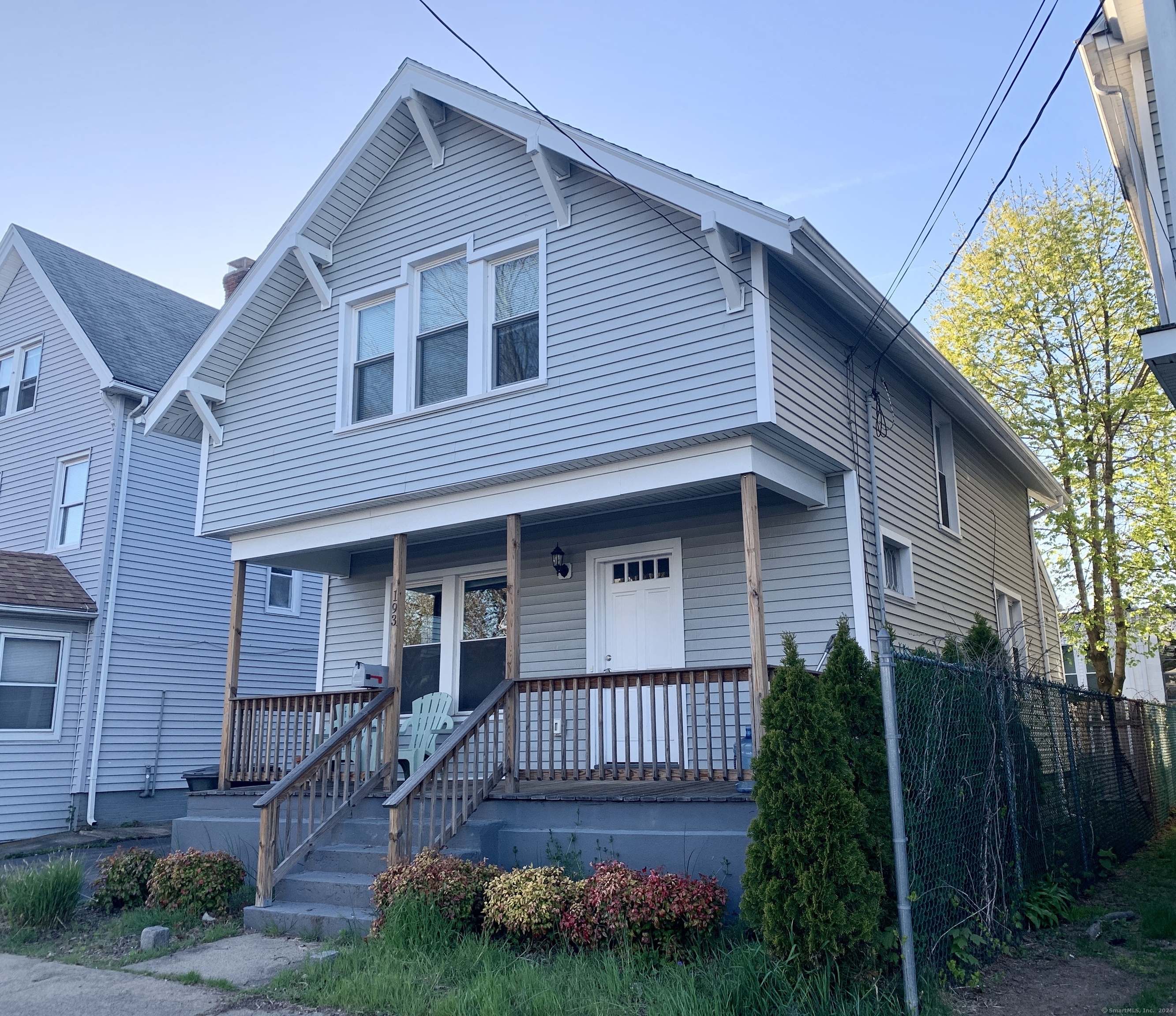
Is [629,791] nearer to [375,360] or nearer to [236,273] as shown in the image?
[375,360]

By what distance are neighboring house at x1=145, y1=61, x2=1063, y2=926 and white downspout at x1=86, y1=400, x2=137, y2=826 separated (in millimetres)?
4495

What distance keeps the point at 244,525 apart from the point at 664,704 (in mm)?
5941

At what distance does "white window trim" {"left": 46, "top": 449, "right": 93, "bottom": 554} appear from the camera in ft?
54.6

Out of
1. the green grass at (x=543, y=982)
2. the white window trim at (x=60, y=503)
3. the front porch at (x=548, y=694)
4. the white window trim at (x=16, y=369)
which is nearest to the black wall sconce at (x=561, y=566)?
the front porch at (x=548, y=694)

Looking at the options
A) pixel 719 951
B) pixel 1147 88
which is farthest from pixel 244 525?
pixel 1147 88

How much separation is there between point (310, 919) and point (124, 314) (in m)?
13.8

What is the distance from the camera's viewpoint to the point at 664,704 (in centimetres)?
811

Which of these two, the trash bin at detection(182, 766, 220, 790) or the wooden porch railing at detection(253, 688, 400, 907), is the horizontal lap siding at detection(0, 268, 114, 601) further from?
the wooden porch railing at detection(253, 688, 400, 907)

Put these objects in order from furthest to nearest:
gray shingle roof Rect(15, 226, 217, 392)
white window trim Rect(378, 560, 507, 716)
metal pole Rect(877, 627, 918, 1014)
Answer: gray shingle roof Rect(15, 226, 217, 392), white window trim Rect(378, 560, 507, 716), metal pole Rect(877, 627, 918, 1014)

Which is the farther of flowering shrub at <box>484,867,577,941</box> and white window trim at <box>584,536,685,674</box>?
white window trim at <box>584,536,685,674</box>

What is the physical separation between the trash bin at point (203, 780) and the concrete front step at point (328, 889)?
265 centimetres

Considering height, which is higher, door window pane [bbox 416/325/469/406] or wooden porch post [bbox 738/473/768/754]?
door window pane [bbox 416/325/469/406]

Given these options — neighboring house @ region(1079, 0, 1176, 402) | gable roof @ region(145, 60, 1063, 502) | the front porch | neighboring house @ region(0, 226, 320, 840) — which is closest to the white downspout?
neighboring house @ region(0, 226, 320, 840)

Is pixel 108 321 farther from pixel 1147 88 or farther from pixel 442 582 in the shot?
pixel 1147 88
